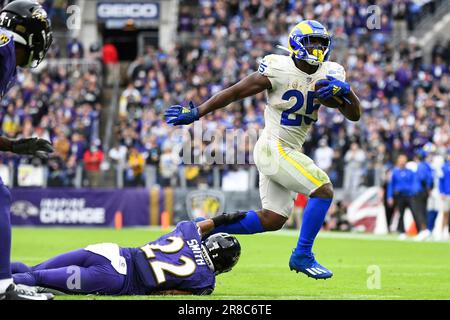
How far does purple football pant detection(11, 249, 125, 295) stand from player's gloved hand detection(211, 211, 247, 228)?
1415mm

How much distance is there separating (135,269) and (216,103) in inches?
79.1

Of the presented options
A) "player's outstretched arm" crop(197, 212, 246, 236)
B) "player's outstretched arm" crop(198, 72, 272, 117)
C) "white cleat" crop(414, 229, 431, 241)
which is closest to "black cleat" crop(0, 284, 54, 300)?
"player's outstretched arm" crop(197, 212, 246, 236)

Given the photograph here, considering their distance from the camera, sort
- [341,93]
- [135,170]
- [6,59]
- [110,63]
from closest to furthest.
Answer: [6,59], [341,93], [135,170], [110,63]

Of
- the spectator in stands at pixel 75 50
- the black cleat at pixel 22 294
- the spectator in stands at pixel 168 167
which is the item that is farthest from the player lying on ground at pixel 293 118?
the spectator in stands at pixel 75 50

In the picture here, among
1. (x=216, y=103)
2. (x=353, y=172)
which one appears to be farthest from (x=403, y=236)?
(x=216, y=103)

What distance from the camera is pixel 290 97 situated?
9180 millimetres

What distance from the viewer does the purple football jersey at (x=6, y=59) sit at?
22.5 ft

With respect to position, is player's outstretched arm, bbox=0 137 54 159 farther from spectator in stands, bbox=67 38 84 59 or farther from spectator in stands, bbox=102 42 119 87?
spectator in stands, bbox=102 42 119 87

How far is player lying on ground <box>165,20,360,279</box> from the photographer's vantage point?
896 cm

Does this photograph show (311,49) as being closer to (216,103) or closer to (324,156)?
(216,103)

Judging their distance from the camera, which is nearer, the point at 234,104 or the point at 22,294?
the point at 22,294

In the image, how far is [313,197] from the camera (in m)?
8.99

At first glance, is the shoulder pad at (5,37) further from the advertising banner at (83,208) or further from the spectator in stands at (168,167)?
the advertising banner at (83,208)
